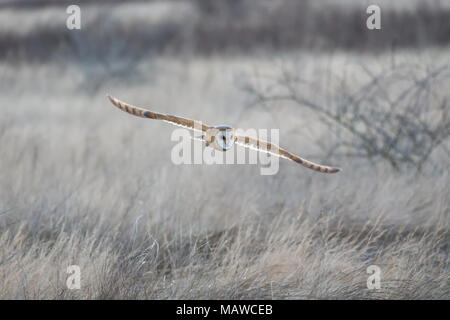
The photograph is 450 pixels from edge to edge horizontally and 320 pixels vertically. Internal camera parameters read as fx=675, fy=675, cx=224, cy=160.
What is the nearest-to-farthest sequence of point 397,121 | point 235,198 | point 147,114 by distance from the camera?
1. point 147,114
2. point 235,198
3. point 397,121

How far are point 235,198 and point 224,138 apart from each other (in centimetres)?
185

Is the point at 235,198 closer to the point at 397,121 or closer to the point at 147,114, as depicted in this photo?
the point at 397,121

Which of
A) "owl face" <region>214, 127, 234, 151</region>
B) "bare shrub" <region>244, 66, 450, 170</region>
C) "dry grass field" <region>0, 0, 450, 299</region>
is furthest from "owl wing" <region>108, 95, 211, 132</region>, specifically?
"bare shrub" <region>244, 66, 450, 170</region>

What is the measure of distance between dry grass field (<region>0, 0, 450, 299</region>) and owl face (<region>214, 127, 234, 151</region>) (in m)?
0.80

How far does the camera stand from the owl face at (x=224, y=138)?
420 cm

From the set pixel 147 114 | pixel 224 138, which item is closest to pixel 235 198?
pixel 224 138

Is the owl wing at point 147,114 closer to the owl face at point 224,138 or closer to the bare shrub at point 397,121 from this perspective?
the owl face at point 224,138

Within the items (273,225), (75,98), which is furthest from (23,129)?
(273,225)

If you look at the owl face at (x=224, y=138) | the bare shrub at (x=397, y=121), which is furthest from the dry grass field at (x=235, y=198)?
the owl face at (x=224, y=138)

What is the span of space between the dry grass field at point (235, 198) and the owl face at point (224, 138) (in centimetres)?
80

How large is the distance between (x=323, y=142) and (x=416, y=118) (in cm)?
110

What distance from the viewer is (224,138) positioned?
4.21m

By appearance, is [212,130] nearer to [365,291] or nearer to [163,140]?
[365,291]

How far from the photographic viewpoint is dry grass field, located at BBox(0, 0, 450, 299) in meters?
4.56
